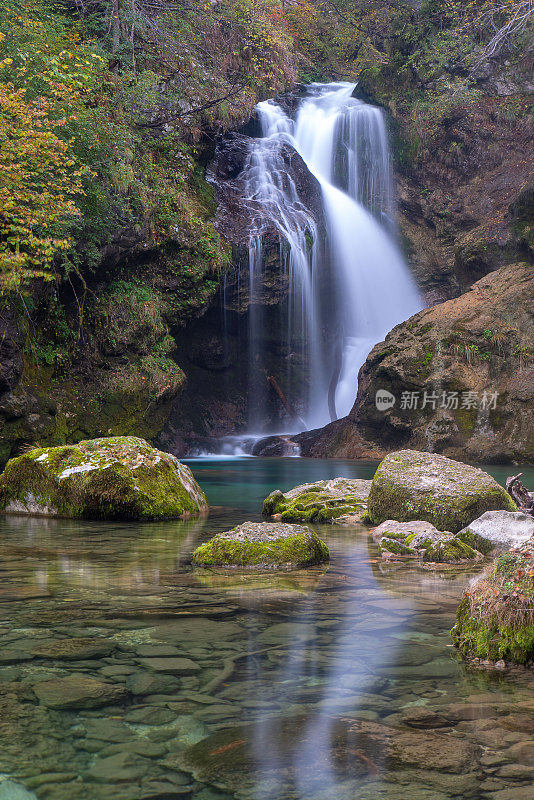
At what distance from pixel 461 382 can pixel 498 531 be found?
1237cm

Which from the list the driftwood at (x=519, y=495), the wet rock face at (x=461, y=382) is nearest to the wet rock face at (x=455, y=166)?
the wet rock face at (x=461, y=382)

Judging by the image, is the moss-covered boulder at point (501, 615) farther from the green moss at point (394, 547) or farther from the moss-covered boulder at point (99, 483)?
the moss-covered boulder at point (99, 483)

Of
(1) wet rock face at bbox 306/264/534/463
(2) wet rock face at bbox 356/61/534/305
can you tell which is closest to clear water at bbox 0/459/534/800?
(1) wet rock face at bbox 306/264/534/463

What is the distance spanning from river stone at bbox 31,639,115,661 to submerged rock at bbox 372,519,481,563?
3.60 metres

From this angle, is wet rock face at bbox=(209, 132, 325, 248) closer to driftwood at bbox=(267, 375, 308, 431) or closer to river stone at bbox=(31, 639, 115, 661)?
driftwood at bbox=(267, 375, 308, 431)

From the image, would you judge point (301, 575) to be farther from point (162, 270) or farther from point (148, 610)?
point (162, 270)

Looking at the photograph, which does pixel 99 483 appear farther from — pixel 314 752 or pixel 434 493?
pixel 314 752

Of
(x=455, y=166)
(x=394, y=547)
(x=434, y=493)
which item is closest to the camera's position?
(x=394, y=547)

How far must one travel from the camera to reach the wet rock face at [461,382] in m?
18.1

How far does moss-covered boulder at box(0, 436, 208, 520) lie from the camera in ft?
28.8

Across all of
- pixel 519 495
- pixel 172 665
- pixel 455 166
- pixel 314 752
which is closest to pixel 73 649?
pixel 172 665

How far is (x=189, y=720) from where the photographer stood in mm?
2844

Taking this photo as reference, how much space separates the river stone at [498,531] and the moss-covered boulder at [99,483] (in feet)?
13.2

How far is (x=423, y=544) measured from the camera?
6598 mm
